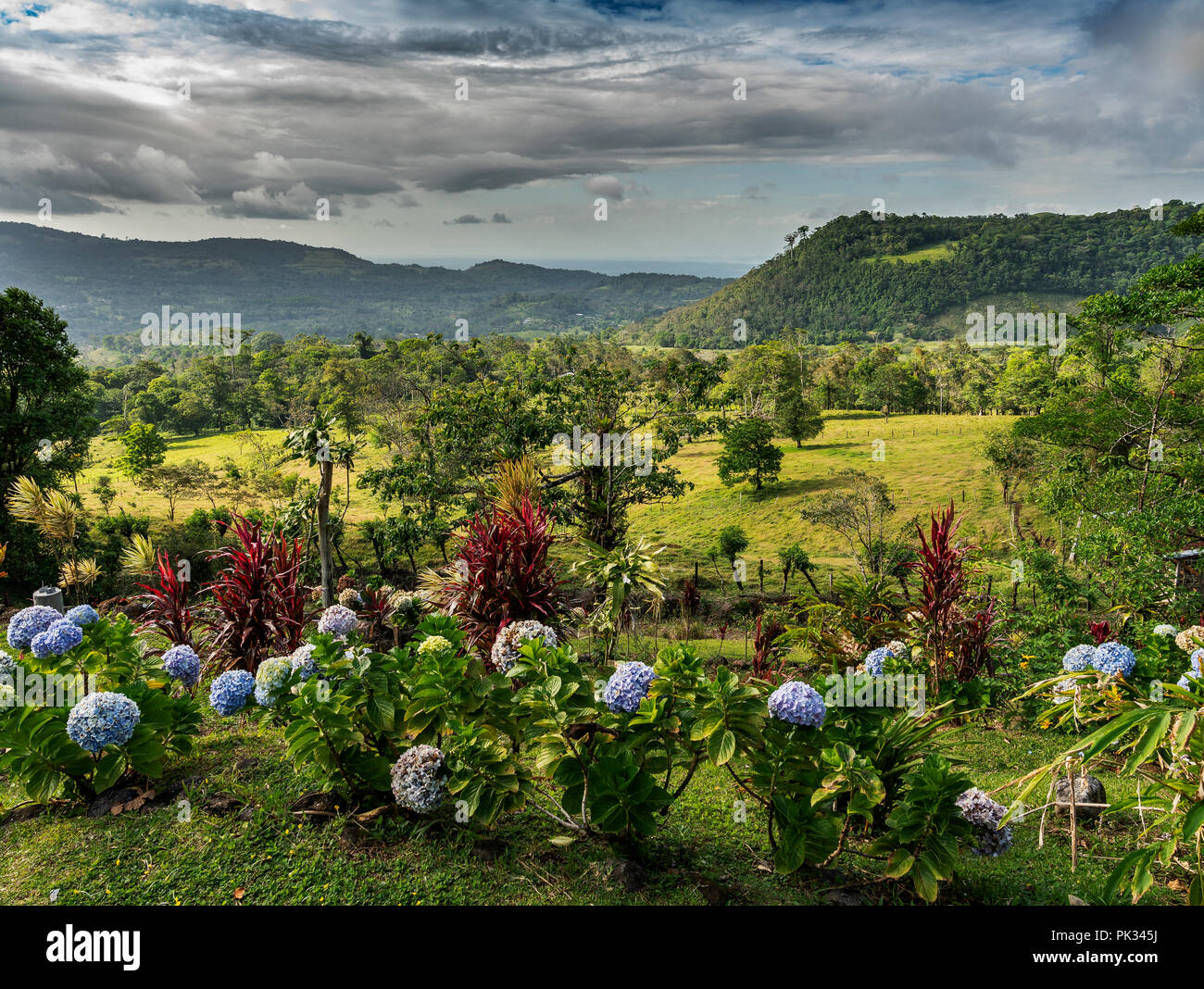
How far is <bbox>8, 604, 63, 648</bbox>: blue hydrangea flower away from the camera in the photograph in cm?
405

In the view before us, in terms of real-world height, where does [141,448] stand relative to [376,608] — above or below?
above

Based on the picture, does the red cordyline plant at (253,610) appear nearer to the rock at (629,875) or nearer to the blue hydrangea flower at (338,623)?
the blue hydrangea flower at (338,623)

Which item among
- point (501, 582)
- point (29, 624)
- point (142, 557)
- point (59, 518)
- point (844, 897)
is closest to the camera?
point (844, 897)

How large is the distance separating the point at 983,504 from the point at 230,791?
30003 millimetres

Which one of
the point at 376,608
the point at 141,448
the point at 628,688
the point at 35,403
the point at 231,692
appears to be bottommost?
the point at 376,608

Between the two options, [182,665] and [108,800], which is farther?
[182,665]

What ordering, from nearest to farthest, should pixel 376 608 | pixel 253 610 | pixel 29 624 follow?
pixel 29 624, pixel 253 610, pixel 376 608

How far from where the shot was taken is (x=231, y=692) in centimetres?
339

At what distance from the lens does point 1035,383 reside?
44.1 meters

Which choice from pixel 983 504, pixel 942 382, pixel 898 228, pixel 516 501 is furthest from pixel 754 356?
pixel 898 228

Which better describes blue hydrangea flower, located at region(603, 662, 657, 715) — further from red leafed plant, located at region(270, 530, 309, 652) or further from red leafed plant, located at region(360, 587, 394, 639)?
red leafed plant, located at region(360, 587, 394, 639)

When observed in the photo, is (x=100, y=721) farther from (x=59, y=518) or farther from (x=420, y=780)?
(x=59, y=518)

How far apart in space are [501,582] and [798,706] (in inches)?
106

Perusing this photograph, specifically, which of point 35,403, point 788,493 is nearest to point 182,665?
point 35,403
